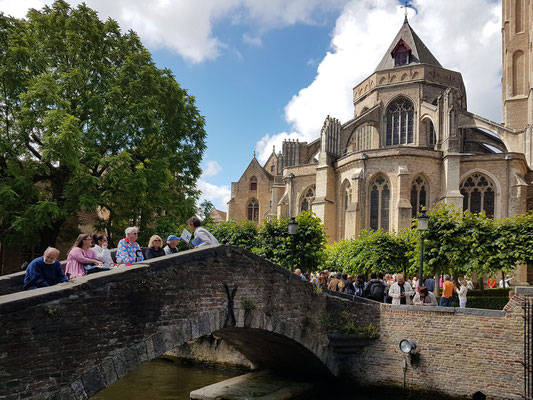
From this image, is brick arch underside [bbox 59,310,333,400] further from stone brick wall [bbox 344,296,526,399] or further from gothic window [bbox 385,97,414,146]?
gothic window [bbox 385,97,414,146]

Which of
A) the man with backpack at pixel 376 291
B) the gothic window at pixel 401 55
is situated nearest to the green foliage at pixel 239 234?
the man with backpack at pixel 376 291

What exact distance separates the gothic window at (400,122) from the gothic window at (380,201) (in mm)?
8277

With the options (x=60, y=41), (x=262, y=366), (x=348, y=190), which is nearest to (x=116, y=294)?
(x=262, y=366)

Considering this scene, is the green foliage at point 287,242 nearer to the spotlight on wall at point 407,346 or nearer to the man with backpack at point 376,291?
the man with backpack at point 376,291

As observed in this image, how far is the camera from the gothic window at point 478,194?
3188 centimetres

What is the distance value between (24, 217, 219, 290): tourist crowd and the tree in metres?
7.94

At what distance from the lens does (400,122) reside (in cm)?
4094

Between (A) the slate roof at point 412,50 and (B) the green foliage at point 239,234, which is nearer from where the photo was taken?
(B) the green foliage at point 239,234

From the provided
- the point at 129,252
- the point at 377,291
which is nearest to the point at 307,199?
the point at 377,291

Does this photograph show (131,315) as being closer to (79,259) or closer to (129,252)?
(79,259)

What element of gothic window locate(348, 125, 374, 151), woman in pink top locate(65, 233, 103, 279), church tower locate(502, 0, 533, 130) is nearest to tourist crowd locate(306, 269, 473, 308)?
woman in pink top locate(65, 233, 103, 279)

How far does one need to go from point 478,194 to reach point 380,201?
6314mm

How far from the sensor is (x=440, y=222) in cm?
1936

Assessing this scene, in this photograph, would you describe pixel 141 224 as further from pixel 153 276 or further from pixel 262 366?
pixel 153 276
